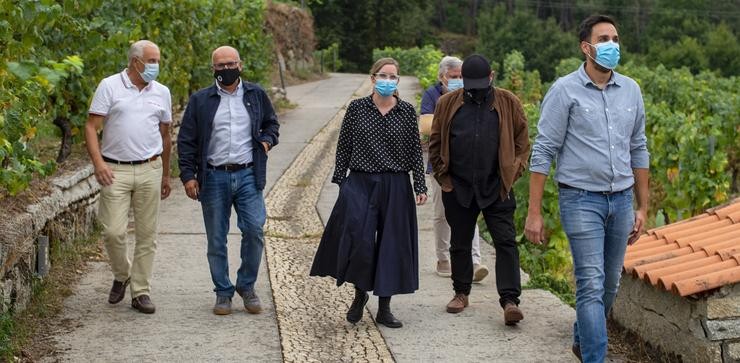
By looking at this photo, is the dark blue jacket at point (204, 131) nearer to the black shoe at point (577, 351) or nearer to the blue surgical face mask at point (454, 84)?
the blue surgical face mask at point (454, 84)

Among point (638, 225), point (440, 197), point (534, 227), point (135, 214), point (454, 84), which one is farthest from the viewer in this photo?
point (440, 197)

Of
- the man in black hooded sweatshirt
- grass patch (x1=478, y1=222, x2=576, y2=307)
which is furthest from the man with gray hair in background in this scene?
the man in black hooded sweatshirt

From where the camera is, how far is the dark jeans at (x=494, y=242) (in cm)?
716

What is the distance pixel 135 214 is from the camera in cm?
747

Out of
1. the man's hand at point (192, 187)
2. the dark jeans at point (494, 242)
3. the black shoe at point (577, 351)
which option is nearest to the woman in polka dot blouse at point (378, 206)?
the dark jeans at point (494, 242)

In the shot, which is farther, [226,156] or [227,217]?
[227,217]

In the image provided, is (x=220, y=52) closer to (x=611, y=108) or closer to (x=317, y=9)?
(x=611, y=108)

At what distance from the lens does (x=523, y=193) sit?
11250 millimetres

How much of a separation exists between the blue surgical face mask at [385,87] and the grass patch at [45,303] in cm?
248

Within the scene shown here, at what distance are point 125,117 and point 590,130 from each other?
304 centimetres

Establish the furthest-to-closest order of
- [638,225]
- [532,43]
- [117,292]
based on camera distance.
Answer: [532,43], [117,292], [638,225]

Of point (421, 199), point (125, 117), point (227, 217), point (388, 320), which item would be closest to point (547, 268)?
point (421, 199)

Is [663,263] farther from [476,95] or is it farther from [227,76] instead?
[227,76]

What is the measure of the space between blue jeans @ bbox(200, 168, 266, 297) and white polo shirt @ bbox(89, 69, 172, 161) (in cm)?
47
